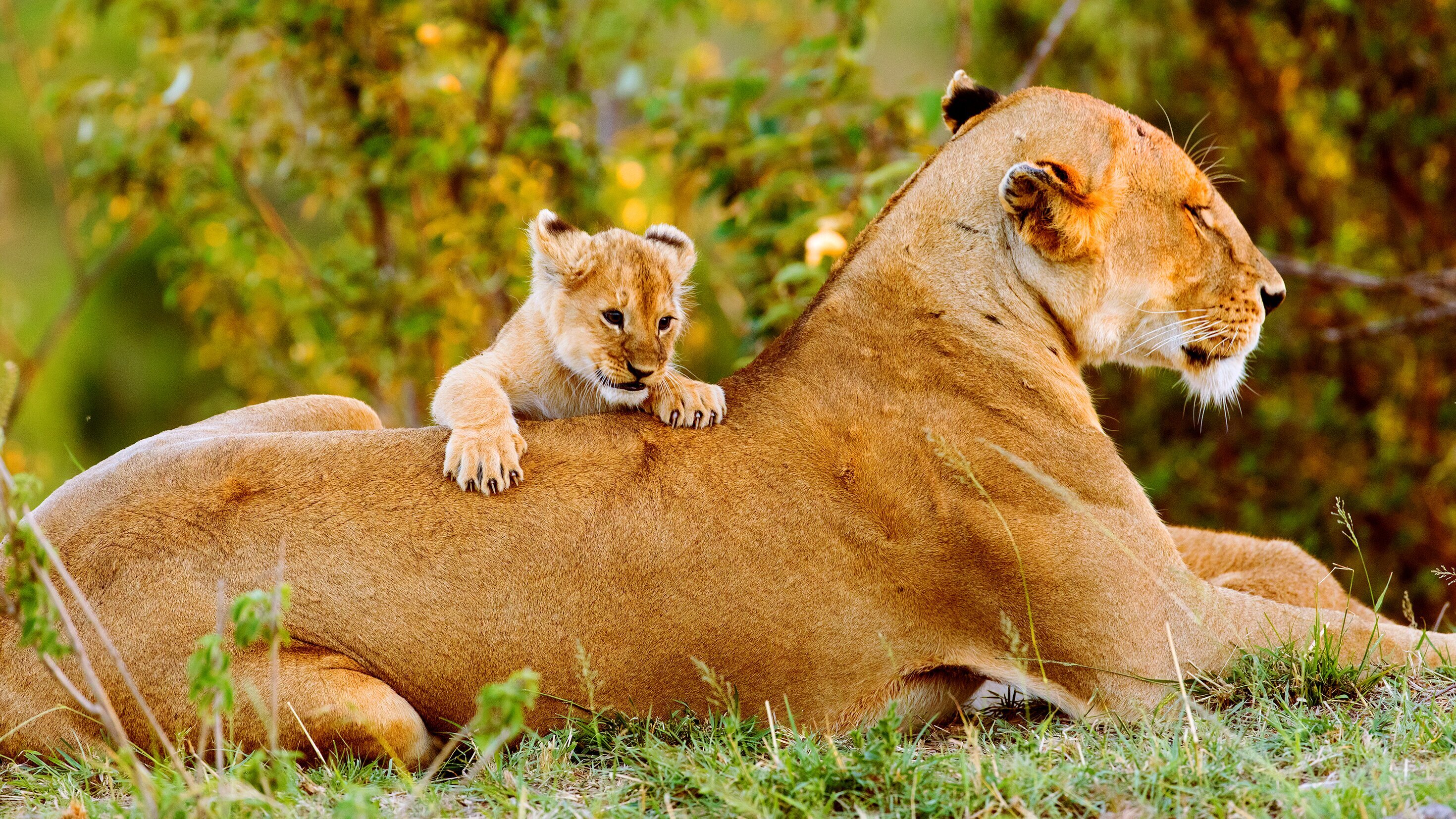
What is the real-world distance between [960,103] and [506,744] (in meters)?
2.34

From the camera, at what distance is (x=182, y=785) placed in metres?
2.88

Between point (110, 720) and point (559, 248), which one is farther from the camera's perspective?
point (559, 248)

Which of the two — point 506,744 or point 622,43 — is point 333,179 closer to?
point 622,43

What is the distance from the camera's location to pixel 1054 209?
12.2 ft

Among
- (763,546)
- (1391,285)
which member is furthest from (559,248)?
(1391,285)

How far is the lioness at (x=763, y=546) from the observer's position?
3314 mm

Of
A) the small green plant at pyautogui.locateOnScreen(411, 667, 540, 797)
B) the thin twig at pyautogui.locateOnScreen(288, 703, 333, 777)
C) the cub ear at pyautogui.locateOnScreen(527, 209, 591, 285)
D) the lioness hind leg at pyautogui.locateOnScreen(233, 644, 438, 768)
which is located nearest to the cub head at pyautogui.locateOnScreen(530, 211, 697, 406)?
the cub ear at pyautogui.locateOnScreen(527, 209, 591, 285)

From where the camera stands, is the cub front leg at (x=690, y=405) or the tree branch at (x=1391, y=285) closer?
the cub front leg at (x=690, y=405)

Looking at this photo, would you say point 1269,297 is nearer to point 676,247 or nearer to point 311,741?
point 676,247

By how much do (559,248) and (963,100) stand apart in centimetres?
133

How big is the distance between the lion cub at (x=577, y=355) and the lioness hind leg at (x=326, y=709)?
529 mm

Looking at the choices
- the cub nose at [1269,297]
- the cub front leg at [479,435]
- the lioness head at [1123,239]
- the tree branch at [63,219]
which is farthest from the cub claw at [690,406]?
the tree branch at [63,219]

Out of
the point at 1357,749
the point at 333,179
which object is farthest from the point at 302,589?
the point at 333,179

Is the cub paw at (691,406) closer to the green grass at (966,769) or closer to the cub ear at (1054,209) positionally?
the green grass at (966,769)
